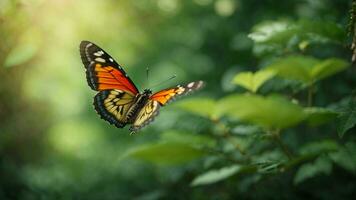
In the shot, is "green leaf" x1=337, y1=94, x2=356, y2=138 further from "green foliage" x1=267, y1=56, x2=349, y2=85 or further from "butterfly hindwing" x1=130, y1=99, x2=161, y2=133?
"butterfly hindwing" x1=130, y1=99, x2=161, y2=133

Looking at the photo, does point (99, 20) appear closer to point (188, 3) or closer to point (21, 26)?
point (188, 3)

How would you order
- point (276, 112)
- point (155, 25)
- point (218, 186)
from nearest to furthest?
point (276, 112), point (218, 186), point (155, 25)

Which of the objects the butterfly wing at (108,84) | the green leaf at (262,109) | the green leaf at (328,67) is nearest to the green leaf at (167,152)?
the green leaf at (262,109)

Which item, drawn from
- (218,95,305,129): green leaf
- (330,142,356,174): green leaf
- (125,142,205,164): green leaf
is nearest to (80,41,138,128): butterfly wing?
(125,142,205,164): green leaf

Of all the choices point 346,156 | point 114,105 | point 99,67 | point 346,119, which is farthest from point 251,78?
point 114,105

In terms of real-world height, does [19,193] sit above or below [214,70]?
below

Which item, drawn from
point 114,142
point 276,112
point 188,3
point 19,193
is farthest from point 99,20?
point 276,112

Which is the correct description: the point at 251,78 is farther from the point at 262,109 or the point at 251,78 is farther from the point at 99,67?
the point at 99,67
